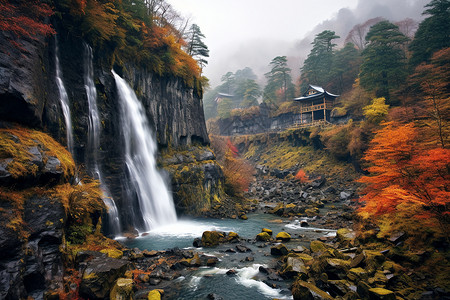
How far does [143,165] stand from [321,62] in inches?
1936

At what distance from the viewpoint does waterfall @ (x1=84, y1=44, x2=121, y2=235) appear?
13875 mm

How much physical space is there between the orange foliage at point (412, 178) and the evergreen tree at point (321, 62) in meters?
42.1

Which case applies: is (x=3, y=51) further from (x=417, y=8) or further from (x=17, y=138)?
(x=417, y=8)

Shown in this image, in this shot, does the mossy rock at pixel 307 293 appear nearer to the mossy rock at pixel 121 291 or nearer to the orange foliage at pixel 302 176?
the mossy rock at pixel 121 291

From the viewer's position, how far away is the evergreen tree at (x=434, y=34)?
2481 centimetres

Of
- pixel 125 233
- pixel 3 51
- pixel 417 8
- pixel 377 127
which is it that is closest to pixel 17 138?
pixel 3 51

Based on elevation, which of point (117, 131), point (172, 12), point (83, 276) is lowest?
point (83, 276)

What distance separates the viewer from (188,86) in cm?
2814

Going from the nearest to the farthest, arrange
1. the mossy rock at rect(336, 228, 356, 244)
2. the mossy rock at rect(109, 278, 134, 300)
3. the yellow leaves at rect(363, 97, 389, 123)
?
the mossy rock at rect(109, 278, 134, 300)
the mossy rock at rect(336, 228, 356, 244)
the yellow leaves at rect(363, 97, 389, 123)

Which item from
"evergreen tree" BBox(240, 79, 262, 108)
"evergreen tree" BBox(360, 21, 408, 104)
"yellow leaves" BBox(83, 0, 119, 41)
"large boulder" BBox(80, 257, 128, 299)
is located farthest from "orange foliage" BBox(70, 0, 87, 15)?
"evergreen tree" BBox(240, 79, 262, 108)

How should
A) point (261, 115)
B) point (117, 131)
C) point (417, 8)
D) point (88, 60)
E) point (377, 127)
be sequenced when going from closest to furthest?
point (88, 60)
point (117, 131)
point (377, 127)
point (261, 115)
point (417, 8)

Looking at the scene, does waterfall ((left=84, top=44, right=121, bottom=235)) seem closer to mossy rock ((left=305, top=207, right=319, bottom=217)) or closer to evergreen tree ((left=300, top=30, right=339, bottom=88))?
mossy rock ((left=305, top=207, right=319, bottom=217))

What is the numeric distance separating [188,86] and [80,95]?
15538 mm

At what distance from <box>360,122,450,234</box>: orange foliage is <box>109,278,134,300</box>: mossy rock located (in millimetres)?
10113
